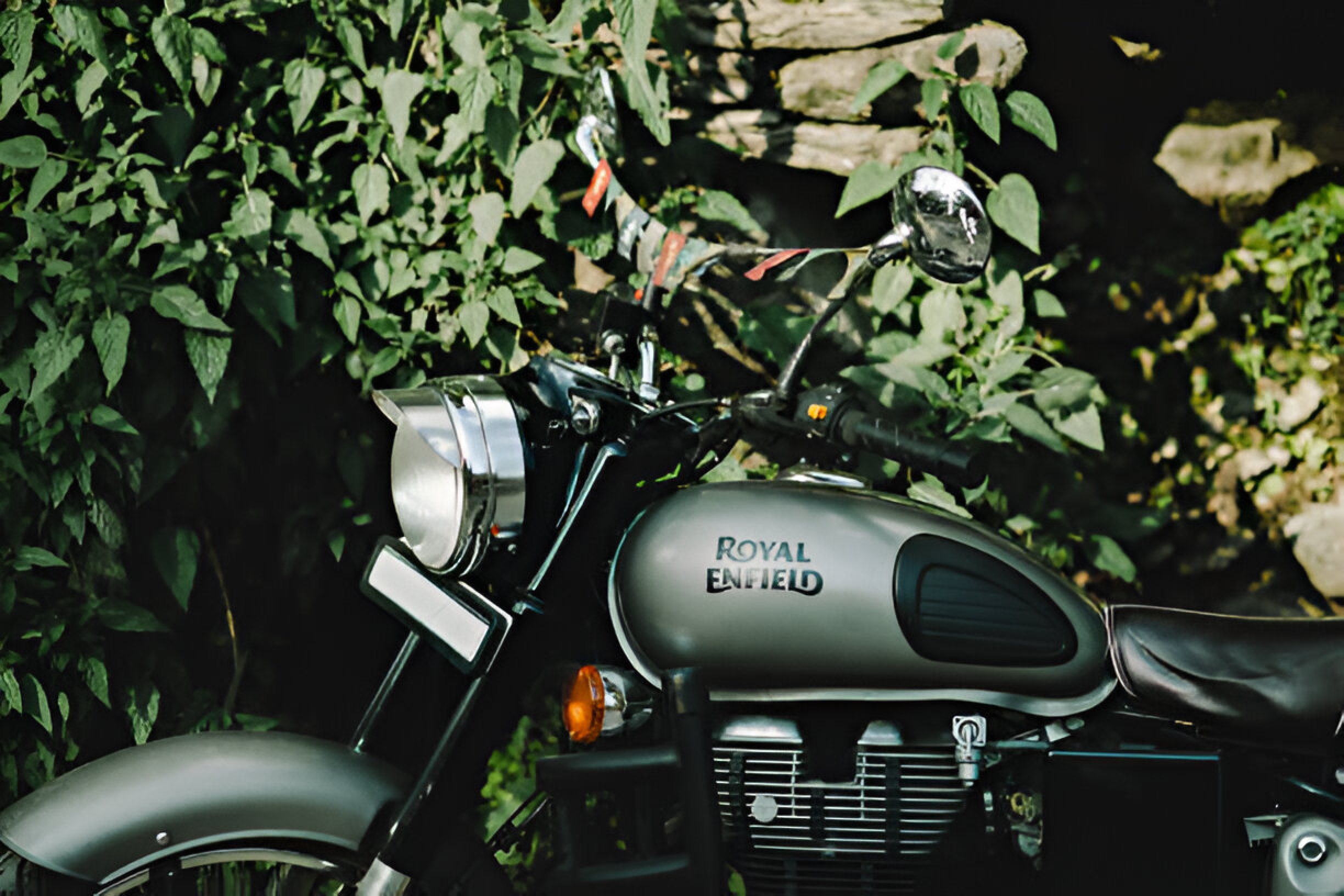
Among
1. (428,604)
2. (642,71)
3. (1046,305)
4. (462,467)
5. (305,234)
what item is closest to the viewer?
(462,467)

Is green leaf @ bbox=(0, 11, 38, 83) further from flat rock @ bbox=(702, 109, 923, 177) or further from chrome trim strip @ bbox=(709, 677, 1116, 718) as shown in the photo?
chrome trim strip @ bbox=(709, 677, 1116, 718)

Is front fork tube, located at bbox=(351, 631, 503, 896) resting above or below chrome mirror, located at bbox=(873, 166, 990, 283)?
below

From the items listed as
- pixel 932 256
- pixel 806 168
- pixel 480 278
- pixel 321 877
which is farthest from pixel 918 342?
pixel 321 877

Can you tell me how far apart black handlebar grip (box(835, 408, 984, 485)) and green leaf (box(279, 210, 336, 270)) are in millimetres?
1228

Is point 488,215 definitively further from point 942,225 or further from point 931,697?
point 931,697

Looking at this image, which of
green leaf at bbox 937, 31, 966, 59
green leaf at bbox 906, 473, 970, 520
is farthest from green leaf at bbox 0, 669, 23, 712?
green leaf at bbox 937, 31, 966, 59

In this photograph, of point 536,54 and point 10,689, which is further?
point 536,54

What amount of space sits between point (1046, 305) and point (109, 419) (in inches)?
75.2

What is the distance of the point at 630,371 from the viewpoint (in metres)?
1.68

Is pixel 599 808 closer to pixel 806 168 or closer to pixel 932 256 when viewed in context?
pixel 932 256

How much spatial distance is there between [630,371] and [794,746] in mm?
565

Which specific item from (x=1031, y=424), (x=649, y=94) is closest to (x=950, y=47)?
(x=649, y=94)

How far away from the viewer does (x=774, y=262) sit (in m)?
1.56

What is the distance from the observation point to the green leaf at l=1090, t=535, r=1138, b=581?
259cm
